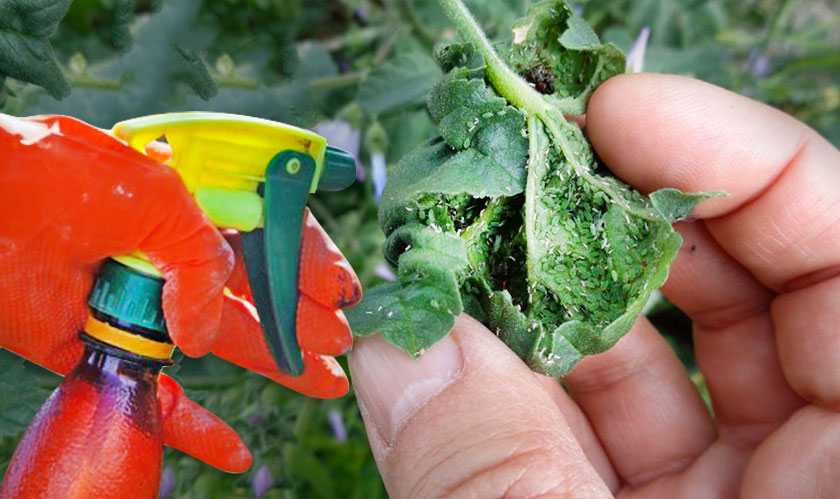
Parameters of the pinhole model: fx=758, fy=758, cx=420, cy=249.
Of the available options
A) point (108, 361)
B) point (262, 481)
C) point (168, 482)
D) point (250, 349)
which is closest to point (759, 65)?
point (262, 481)

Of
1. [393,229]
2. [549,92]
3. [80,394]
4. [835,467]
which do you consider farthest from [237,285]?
[835,467]

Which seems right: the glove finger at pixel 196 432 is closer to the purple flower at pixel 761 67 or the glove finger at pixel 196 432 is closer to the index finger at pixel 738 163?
the index finger at pixel 738 163

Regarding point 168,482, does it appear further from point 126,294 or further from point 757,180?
point 757,180

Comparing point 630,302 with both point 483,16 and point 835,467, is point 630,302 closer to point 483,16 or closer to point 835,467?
point 835,467

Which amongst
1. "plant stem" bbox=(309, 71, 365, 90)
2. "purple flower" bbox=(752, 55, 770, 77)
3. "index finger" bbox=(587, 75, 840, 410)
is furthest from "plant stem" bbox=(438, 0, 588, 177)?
"purple flower" bbox=(752, 55, 770, 77)

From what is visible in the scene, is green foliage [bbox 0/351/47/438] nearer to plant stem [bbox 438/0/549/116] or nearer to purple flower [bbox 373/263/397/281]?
plant stem [bbox 438/0/549/116]
